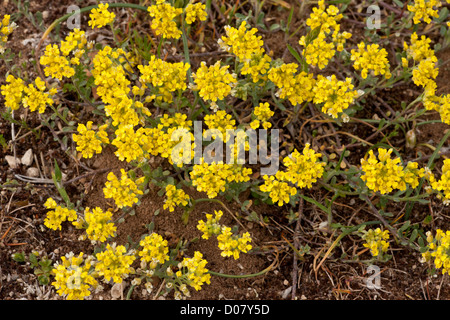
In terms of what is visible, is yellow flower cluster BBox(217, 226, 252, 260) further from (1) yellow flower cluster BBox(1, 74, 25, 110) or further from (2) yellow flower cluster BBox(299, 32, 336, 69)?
(1) yellow flower cluster BBox(1, 74, 25, 110)

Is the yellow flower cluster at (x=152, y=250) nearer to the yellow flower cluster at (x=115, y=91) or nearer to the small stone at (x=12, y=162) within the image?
the yellow flower cluster at (x=115, y=91)

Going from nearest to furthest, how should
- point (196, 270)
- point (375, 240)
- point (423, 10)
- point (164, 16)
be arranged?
point (196, 270)
point (375, 240)
point (164, 16)
point (423, 10)

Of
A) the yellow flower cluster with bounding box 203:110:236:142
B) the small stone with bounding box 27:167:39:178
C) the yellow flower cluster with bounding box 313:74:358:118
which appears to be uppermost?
the yellow flower cluster with bounding box 313:74:358:118

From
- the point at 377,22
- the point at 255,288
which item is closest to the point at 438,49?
the point at 377,22

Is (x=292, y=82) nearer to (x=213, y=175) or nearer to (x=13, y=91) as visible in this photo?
(x=213, y=175)

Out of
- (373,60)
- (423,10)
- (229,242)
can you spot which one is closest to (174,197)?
(229,242)

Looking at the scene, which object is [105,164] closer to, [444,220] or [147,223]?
[147,223]

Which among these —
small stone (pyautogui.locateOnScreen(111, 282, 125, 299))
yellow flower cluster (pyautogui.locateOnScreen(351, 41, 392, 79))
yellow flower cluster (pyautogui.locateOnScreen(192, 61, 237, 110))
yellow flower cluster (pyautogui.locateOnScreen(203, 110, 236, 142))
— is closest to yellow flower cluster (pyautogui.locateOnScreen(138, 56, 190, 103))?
yellow flower cluster (pyautogui.locateOnScreen(192, 61, 237, 110))
